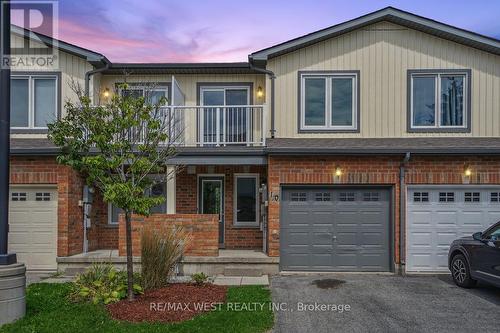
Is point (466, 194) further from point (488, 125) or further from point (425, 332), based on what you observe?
point (425, 332)

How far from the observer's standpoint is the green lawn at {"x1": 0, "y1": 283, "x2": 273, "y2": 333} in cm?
591

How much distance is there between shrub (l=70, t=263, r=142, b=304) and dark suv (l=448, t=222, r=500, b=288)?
6649 millimetres

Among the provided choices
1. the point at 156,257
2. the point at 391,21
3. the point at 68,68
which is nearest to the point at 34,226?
the point at 68,68

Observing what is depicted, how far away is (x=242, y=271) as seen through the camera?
32.7 feet

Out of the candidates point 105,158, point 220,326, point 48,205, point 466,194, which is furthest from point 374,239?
point 48,205

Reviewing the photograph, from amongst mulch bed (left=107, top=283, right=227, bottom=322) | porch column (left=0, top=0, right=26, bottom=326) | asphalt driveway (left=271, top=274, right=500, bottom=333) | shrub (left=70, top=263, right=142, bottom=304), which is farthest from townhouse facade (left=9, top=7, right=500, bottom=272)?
porch column (left=0, top=0, right=26, bottom=326)

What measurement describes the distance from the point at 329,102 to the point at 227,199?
4.22m

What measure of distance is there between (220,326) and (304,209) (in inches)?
196

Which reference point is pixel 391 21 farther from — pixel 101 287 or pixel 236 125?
pixel 101 287

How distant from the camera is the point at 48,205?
10.8 meters

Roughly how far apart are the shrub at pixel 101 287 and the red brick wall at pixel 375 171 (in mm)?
3874

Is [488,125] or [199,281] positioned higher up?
[488,125]

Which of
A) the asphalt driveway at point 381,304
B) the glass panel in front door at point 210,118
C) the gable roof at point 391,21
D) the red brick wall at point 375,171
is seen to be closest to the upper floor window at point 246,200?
the glass panel in front door at point 210,118

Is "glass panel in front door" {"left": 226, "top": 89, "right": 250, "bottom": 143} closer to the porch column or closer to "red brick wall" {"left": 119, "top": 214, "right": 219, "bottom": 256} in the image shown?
"red brick wall" {"left": 119, "top": 214, "right": 219, "bottom": 256}
